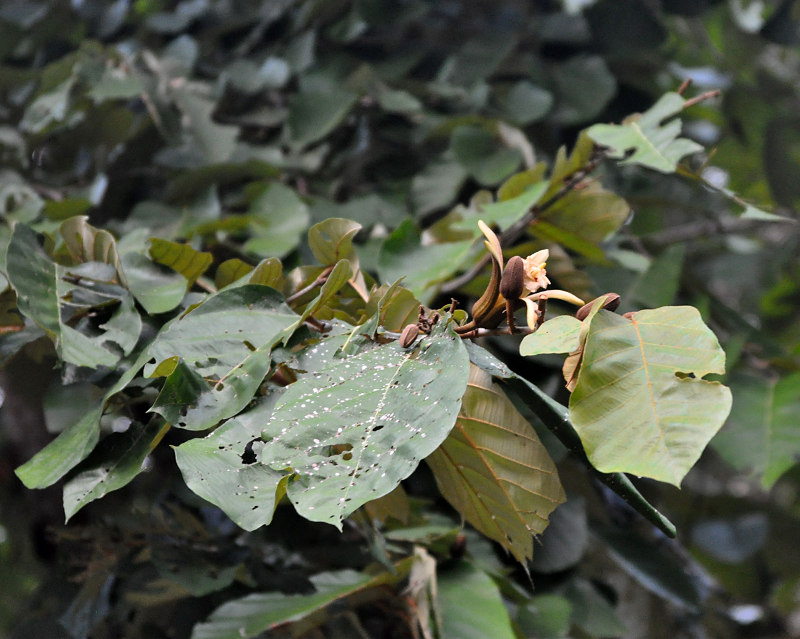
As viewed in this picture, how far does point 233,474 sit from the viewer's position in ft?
1.08

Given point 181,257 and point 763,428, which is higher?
point 181,257

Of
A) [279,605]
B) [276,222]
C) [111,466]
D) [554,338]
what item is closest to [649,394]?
[554,338]

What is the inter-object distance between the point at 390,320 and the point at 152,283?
203 mm

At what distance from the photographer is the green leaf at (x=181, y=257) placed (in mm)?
525

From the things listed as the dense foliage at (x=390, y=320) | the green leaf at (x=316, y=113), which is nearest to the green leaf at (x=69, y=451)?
the dense foliage at (x=390, y=320)

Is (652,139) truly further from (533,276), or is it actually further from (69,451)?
(69,451)

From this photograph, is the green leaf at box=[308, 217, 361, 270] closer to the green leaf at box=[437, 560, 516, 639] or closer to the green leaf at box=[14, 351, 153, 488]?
the green leaf at box=[14, 351, 153, 488]

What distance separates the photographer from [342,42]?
3.29ft

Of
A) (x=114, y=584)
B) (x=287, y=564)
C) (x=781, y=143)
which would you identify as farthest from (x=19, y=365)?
(x=781, y=143)

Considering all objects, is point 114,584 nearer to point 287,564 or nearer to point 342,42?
point 287,564

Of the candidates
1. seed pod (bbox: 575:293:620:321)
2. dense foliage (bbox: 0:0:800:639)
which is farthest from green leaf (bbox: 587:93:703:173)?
seed pod (bbox: 575:293:620:321)

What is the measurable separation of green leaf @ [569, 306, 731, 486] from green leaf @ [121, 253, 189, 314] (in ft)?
0.97

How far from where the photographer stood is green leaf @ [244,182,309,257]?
72 centimetres

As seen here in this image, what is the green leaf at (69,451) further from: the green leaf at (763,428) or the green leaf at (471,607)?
the green leaf at (763,428)
